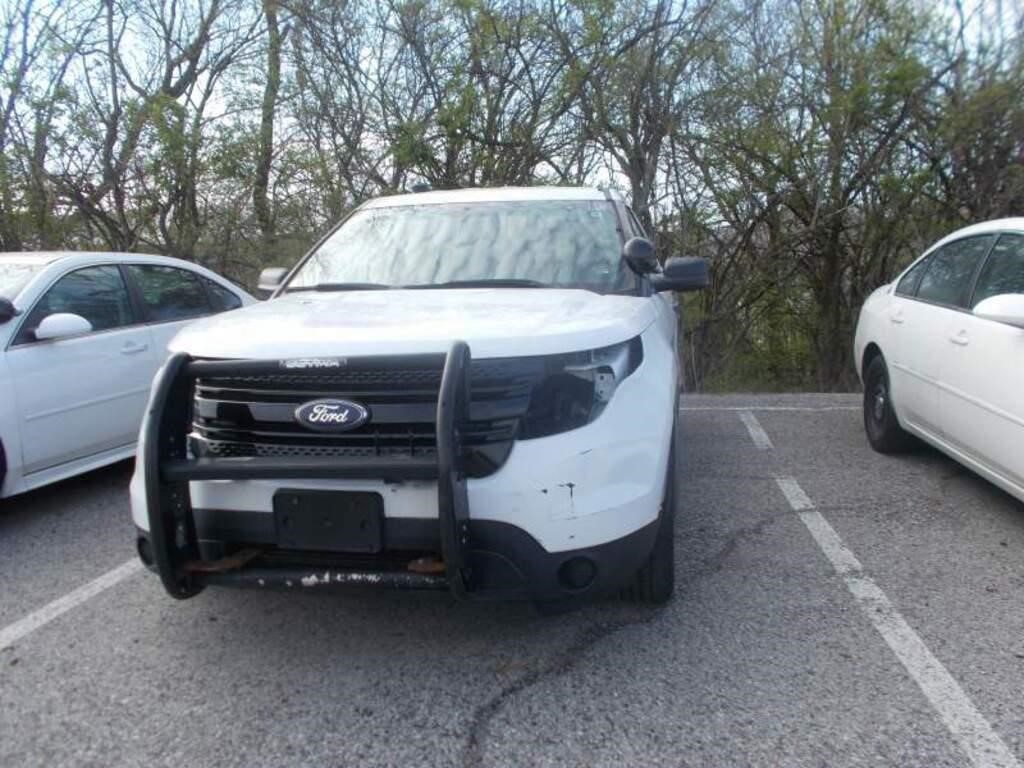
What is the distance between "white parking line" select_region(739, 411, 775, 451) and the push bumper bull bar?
413 centimetres

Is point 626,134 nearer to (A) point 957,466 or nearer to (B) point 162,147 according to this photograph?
(B) point 162,147

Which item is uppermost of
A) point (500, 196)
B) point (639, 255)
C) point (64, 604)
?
point (500, 196)

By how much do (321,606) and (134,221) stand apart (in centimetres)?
1020

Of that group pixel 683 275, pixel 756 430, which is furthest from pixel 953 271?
pixel 756 430

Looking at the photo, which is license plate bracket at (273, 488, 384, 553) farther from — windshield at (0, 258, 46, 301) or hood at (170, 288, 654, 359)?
windshield at (0, 258, 46, 301)

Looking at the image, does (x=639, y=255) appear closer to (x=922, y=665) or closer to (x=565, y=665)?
(x=565, y=665)

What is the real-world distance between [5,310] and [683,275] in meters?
3.62

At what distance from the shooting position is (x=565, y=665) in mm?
2949

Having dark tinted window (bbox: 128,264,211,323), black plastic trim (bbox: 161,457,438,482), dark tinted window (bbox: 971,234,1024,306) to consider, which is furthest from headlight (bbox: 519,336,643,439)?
dark tinted window (bbox: 128,264,211,323)

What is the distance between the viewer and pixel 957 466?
216 inches

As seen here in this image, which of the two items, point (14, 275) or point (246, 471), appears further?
point (14, 275)

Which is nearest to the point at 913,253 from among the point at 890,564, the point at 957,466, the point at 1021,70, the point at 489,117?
the point at 1021,70

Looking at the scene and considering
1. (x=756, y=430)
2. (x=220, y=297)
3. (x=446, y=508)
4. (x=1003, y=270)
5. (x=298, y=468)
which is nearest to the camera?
(x=446, y=508)

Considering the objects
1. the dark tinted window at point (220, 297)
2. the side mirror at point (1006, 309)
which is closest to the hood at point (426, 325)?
the side mirror at point (1006, 309)
